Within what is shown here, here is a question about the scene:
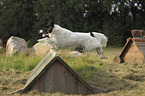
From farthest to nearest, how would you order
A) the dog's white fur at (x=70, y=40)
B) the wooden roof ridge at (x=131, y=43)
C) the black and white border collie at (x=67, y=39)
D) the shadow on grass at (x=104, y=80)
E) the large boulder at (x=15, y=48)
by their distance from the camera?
the large boulder at (x=15, y=48) → the dog's white fur at (x=70, y=40) → the black and white border collie at (x=67, y=39) → the wooden roof ridge at (x=131, y=43) → the shadow on grass at (x=104, y=80)

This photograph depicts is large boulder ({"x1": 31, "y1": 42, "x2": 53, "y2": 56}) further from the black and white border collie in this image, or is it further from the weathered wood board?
the weathered wood board

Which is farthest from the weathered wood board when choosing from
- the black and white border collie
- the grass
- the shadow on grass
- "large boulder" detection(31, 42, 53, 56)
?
"large boulder" detection(31, 42, 53, 56)

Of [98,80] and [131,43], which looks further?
[131,43]

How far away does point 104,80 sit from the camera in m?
3.67

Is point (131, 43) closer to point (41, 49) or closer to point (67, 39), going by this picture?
point (67, 39)

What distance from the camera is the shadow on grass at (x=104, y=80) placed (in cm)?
321

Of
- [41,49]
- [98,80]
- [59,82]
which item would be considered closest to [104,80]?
[98,80]

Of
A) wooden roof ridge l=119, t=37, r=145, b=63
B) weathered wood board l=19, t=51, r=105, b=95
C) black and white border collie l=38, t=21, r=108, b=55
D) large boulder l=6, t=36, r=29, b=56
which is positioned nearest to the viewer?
weathered wood board l=19, t=51, r=105, b=95

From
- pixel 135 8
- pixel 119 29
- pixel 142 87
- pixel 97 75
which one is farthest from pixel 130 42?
pixel 135 8

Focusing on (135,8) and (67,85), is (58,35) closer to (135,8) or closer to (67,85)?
(67,85)

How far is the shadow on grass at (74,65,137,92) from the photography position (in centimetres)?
321

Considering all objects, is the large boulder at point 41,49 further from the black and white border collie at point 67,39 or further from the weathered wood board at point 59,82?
the weathered wood board at point 59,82

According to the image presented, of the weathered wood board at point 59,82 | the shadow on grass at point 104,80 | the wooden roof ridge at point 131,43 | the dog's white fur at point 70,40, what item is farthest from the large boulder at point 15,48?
the weathered wood board at point 59,82

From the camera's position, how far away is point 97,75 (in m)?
4.07
